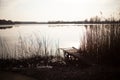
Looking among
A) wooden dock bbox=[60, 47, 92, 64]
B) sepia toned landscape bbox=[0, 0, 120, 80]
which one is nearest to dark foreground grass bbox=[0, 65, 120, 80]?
sepia toned landscape bbox=[0, 0, 120, 80]

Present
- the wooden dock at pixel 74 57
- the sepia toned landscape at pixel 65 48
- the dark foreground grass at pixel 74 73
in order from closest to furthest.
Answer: the dark foreground grass at pixel 74 73 < the sepia toned landscape at pixel 65 48 < the wooden dock at pixel 74 57

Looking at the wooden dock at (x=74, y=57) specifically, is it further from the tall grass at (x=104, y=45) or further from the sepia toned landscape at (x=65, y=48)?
the tall grass at (x=104, y=45)

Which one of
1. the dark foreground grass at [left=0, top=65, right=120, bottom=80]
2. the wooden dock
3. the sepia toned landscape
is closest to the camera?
the dark foreground grass at [left=0, top=65, right=120, bottom=80]

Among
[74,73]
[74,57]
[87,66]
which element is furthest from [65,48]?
[74,73]

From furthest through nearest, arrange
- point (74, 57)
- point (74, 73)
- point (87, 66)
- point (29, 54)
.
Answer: point (29, 54)
point (74, 57)
point (87, 66)
point (74, 73)

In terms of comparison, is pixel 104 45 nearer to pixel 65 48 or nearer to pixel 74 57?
pixel 74 57

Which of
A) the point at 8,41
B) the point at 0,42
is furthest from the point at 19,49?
the point at 8,41

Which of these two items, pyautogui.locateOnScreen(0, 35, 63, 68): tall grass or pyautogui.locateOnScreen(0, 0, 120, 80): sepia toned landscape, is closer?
pyautogui.locateOnScreen(0, 0, 120, 80): sepia toned landscape

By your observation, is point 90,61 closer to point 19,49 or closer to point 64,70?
point 64,70

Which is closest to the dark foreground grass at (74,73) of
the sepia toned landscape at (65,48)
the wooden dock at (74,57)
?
the sepia toned landscape at (65,48)

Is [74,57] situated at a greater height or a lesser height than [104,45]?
lesser

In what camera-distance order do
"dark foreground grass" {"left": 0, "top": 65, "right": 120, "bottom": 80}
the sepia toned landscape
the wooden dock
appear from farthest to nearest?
the wooden dock
the sepia toned landscape
"dark foreground grass" {"left": 0, "top": 65, "right": 120, "bottom": 80}

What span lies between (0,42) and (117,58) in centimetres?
195

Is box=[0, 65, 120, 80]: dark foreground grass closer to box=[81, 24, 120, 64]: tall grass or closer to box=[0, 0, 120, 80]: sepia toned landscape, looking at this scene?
box=[0, 0, 120, 80]: sepia toned landscape
